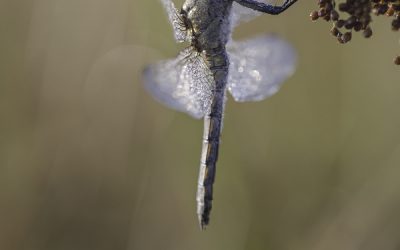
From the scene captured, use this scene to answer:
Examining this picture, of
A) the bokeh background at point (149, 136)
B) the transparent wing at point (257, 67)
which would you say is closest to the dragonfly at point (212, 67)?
the transparent wing at point (257, 67)

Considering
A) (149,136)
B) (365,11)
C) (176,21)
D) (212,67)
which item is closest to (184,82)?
(212,67)

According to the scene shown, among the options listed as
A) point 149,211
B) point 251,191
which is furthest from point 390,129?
point 149,211

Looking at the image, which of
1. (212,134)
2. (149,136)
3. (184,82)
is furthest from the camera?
(149,136)

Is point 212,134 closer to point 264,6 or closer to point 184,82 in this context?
point 184,82

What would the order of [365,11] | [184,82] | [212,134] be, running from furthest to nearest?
[184,82] → [212,134] → [365,11]

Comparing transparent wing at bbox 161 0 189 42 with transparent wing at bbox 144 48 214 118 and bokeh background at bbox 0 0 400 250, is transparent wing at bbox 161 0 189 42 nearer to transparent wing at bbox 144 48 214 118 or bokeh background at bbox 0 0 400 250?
transparent wing at bbox 144 48 214 118

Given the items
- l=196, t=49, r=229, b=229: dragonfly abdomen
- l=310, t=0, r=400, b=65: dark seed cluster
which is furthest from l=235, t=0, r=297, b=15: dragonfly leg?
l=310, t=0, r=400, b=65: dark seed cluster

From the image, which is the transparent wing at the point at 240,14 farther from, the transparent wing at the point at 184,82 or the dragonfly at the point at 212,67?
the transparent wing at the point at 184,82

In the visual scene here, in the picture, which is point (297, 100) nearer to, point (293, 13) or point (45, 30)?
point (293, 13)
